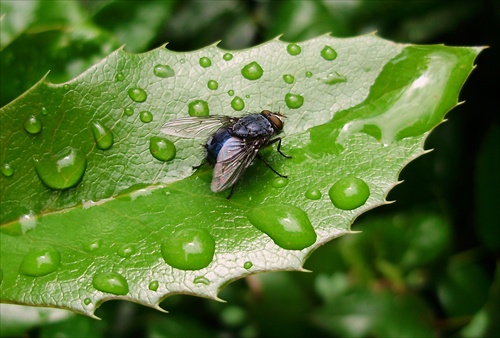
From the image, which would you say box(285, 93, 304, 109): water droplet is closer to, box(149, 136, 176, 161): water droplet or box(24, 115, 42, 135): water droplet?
box(149, 136, 176, 161): water droplet

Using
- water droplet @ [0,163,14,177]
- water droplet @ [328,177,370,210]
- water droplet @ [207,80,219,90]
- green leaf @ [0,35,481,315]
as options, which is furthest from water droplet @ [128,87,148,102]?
water droplet @ [328,177,370,210]

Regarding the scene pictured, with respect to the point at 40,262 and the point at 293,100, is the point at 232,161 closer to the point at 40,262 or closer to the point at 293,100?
the point at 293,100

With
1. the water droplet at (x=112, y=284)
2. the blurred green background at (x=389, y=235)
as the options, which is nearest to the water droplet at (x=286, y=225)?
the water droplet at (x=112, y=284)

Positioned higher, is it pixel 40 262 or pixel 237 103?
pixel 237 103

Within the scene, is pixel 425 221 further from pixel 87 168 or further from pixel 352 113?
pixel 87 168

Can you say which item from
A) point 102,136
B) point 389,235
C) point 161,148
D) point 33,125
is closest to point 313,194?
point 161,148

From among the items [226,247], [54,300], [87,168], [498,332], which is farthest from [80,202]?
[498,332]
